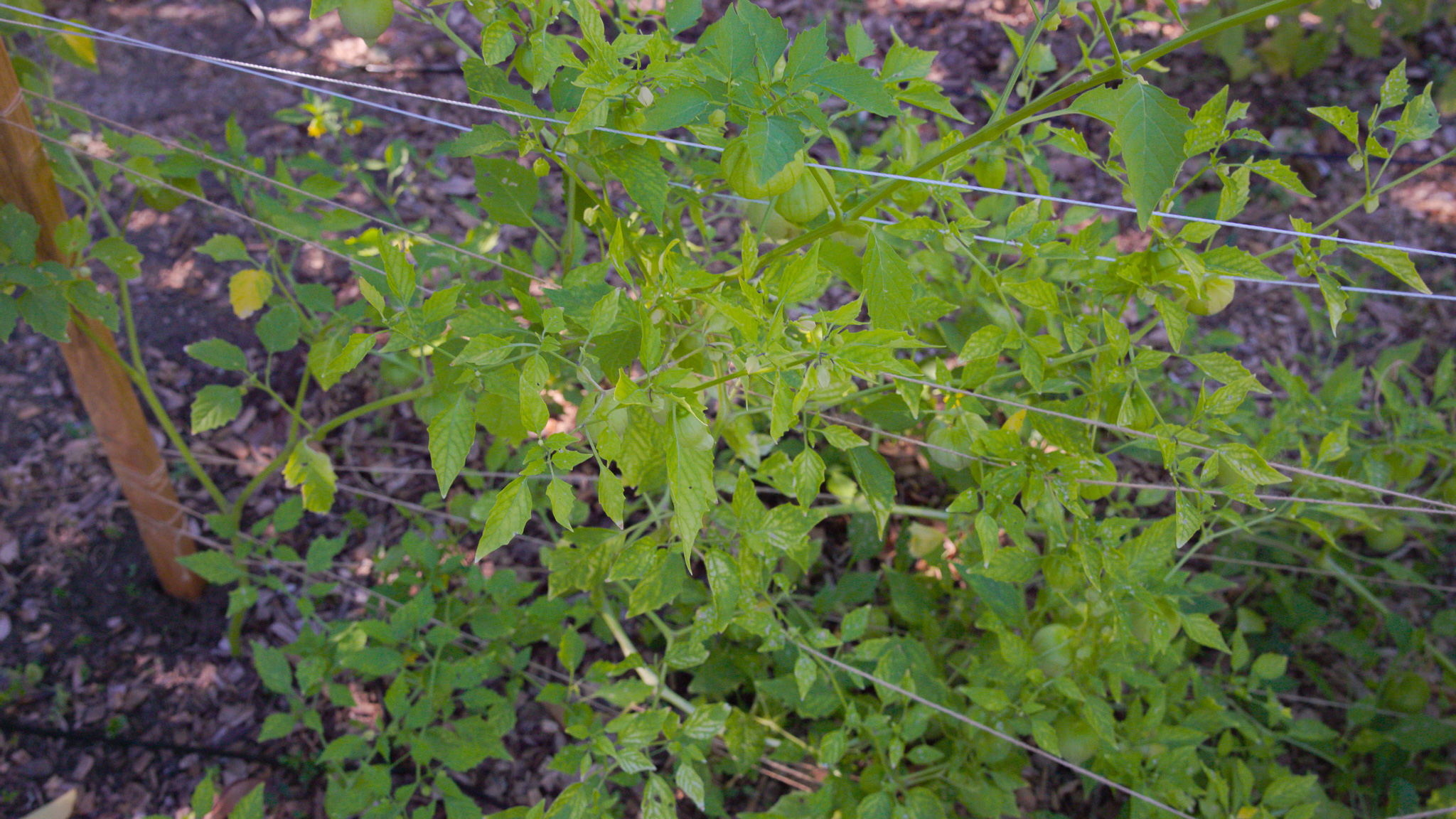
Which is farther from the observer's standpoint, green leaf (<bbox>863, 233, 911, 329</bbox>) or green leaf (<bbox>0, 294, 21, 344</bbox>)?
green leaf (<bbox>0, 294, 21, 344</bbox>)

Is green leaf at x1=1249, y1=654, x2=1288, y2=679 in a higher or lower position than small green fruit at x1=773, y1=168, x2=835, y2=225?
lower

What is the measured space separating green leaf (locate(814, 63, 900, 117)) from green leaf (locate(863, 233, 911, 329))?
0.15 metres

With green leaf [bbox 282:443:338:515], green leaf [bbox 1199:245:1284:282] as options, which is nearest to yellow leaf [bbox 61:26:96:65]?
green leaf [bbox 282:443:338:515]

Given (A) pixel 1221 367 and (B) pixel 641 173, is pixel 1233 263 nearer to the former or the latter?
(A) pixel 1221 367

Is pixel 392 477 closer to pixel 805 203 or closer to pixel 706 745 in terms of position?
pixel 706 745

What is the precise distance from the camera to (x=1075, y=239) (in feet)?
3.62

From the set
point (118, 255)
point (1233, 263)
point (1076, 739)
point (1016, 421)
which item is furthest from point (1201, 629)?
point (118, 255)

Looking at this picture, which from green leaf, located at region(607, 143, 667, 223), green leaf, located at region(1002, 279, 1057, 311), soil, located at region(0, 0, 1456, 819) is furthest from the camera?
soil, located at region(0, 0, 1456, 819)

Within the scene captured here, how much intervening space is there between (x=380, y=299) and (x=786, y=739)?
1.09 m

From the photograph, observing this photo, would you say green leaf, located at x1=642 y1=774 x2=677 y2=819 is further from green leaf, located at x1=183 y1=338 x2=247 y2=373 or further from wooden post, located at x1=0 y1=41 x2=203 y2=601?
wooden post, located at x1=0 y1=41 x2=203 y2=601

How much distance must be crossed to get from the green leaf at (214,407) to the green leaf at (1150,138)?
1308mm

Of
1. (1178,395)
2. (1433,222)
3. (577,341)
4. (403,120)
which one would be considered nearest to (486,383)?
(577,341)

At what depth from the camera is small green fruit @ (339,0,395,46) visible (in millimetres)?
975

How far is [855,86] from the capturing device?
0.80m
